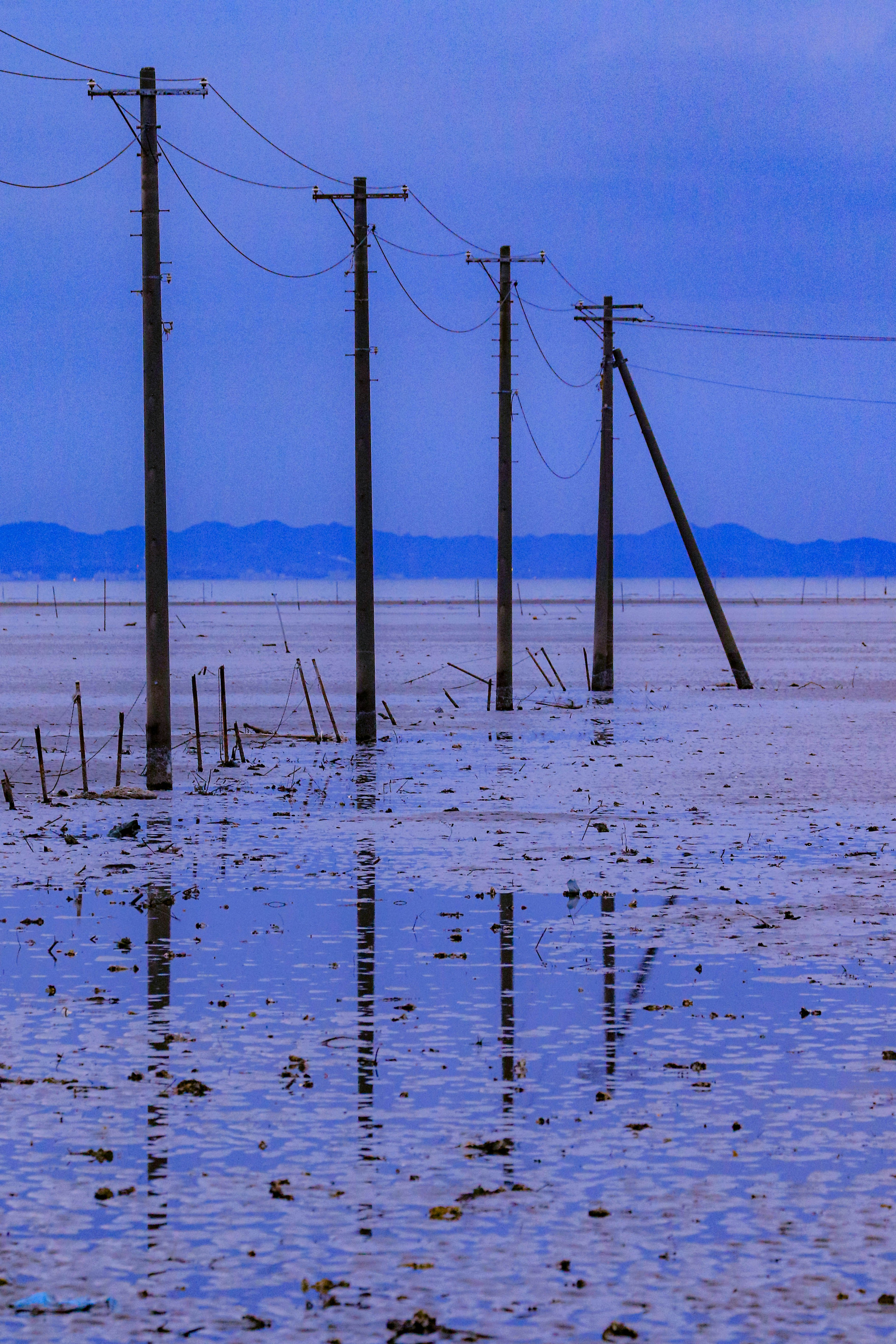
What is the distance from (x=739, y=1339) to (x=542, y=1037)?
3.69 metres

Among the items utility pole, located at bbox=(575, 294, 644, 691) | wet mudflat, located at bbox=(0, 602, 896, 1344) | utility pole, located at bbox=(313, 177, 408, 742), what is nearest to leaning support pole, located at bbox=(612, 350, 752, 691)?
utility pole, located at bbox=(575, 294, 644, 691)

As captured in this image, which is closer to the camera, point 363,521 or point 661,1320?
point 661,1320

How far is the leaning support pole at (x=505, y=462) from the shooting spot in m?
31.0

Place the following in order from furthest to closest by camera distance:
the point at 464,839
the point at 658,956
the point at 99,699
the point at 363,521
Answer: the point at 99,699 → the point at 363,521 → the point at 464,839 → the point at 658,956

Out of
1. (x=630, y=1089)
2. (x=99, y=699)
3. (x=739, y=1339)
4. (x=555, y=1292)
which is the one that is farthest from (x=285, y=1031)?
(x=99, y=699)

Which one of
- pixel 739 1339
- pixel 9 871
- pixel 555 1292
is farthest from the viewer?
pixel 9 871

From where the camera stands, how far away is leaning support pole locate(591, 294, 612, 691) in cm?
3659

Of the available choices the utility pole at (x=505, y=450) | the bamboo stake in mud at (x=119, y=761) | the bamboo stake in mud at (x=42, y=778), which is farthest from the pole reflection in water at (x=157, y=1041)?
the utility pole at (x=505, y=450)

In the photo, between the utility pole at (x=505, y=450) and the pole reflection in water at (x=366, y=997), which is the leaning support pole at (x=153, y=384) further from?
the utility pole at (x=505, y=450)

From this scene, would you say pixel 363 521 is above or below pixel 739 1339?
above

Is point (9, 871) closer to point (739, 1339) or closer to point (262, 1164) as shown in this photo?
point (262, 1164)

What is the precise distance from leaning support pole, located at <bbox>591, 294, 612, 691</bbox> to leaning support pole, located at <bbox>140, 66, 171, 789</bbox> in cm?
1816

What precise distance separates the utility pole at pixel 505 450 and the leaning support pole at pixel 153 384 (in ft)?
40.1

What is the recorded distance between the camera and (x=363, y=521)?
25.3 metres
